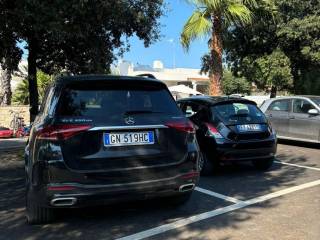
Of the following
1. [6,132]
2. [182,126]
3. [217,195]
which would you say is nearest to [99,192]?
[182,126]

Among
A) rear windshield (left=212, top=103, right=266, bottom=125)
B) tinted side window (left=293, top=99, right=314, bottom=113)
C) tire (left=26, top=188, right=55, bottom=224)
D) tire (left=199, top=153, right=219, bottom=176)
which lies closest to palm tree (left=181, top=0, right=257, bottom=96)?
tinted side window (left=293, top=99, right=314, bottom=113)

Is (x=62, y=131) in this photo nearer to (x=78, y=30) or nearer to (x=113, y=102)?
(x=113, y=102)

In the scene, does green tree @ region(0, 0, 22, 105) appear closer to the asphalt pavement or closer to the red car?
the asphalt pavement

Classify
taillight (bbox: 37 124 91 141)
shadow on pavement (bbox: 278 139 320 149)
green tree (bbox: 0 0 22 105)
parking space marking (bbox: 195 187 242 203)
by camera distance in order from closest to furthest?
taillight (bbox: 37 124 91 141), parking space marking (bbox: 195 187 242 203), green tree (bbox: 0 0 22 105), shadow on pavement (bbox: 278 139 320 149)

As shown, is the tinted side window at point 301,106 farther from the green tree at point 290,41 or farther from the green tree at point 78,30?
the green tree at point 290,41

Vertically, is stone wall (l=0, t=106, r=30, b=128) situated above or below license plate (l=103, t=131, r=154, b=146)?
below

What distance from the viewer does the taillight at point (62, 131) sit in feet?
16.5

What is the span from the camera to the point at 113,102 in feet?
17.8

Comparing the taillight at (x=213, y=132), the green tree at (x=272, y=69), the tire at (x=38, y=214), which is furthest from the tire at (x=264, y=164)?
the green tree at (x=272, y=69)

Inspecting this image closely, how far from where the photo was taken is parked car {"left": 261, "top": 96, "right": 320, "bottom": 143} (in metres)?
12.9

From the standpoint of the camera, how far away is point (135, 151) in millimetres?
5277

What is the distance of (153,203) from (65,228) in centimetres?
143

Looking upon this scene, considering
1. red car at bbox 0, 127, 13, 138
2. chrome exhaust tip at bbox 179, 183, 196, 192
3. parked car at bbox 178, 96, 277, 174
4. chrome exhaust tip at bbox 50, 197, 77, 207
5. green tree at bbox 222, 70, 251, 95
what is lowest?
red car at bbox 0, 127, 13, 138

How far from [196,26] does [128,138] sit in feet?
39.0
